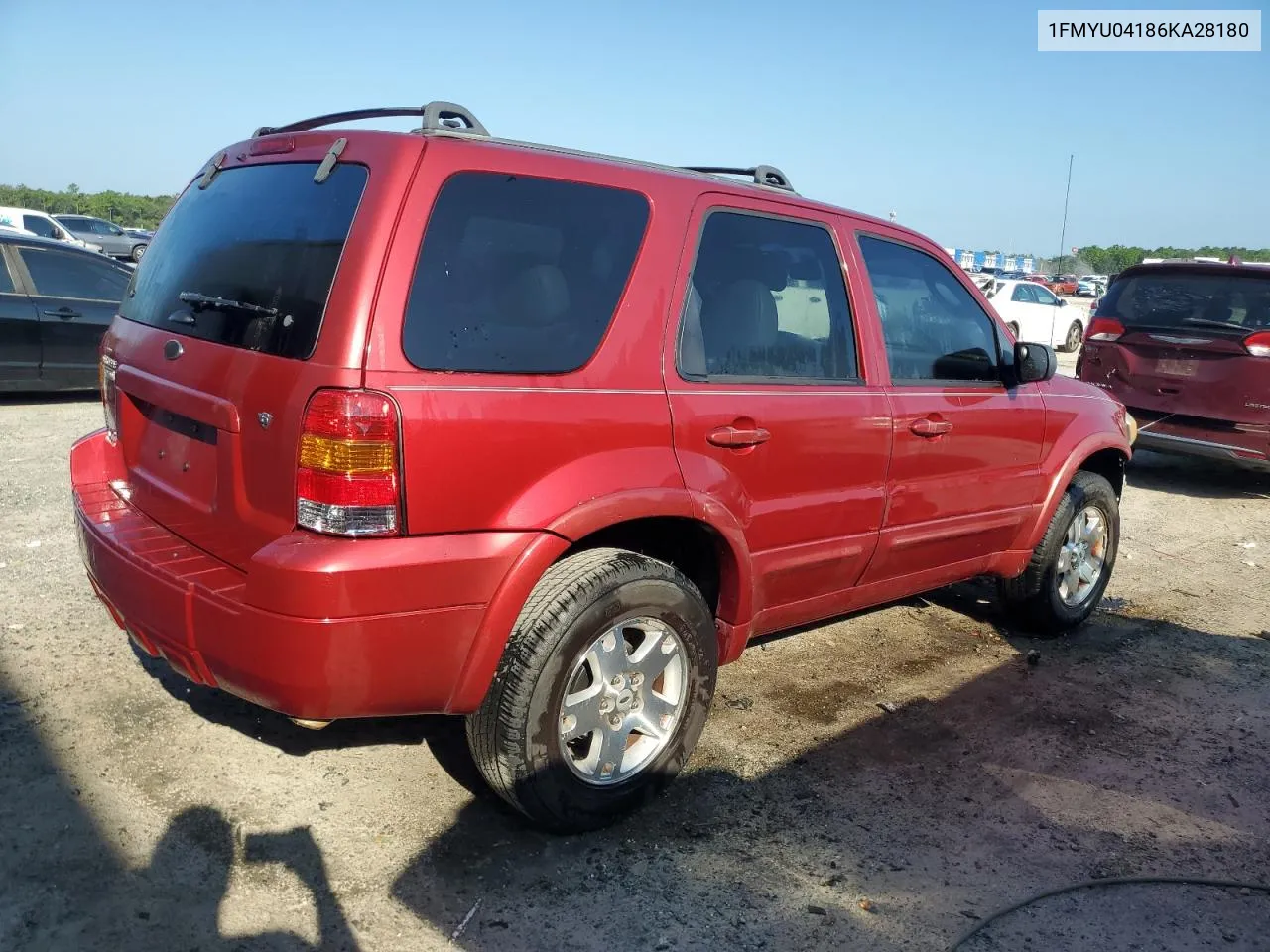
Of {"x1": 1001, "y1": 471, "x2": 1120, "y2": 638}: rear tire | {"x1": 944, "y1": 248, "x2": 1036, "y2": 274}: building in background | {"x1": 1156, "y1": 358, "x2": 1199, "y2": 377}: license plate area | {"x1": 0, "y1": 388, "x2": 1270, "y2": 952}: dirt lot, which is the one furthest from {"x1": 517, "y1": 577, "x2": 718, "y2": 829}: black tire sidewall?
{"x1": 944, "y1": 248, "x2": 1036, "y2": 274}: building in background

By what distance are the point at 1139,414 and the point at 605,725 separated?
6.99m

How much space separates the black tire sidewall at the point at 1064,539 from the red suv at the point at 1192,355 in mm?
3272

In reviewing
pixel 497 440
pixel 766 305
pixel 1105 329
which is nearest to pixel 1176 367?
pixel 1105 329

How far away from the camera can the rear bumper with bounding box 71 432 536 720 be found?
2.45 meters

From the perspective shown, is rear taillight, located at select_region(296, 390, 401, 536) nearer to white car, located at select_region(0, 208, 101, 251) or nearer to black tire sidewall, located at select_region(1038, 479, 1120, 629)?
black tire sidewall, located at select_region(1038, 479, 1120, 629)

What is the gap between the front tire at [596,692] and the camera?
2.78 metres

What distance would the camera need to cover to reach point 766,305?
11.5 ft

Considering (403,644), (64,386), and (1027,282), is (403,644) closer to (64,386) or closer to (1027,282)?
(64,386)

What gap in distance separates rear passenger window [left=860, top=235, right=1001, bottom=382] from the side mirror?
89mm

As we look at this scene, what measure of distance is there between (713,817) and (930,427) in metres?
1.69

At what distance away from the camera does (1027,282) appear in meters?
21.4

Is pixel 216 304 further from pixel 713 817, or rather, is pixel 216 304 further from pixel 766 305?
pixel 713 817

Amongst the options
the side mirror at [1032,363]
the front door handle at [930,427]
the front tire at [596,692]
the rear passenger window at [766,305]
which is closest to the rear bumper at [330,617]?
the front tire at [596,692]

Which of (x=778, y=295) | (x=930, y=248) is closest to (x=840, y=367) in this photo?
(x=778, y=295)
